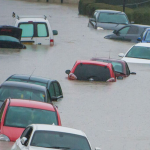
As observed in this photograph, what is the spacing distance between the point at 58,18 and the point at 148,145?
3994 cm

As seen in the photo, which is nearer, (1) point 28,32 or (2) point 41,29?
(2) point 41,29

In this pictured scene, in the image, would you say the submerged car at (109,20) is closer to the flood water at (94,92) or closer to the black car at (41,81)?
the flood water at (94,92)

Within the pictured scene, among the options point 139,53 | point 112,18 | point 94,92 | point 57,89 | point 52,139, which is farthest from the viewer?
point 112,18

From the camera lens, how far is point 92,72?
25.7 meters

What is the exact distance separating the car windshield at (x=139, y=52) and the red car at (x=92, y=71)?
13.3 ft

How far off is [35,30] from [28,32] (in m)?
0.62

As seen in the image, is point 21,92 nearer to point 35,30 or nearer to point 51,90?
point 51,90

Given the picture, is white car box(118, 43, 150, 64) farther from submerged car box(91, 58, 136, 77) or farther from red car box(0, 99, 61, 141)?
red car box(0, 99, 61, 141)

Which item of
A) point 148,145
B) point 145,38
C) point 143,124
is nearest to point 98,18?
point 145,38

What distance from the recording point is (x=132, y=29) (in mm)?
37062

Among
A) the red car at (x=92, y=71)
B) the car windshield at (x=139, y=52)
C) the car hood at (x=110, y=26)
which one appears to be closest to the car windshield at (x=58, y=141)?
the red car at (x=92, y=71)

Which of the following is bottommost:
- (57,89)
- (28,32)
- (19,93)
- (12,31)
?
(28,32)

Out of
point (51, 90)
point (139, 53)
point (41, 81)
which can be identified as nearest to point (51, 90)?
point (51, 90)

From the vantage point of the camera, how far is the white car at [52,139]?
10.7 metres
